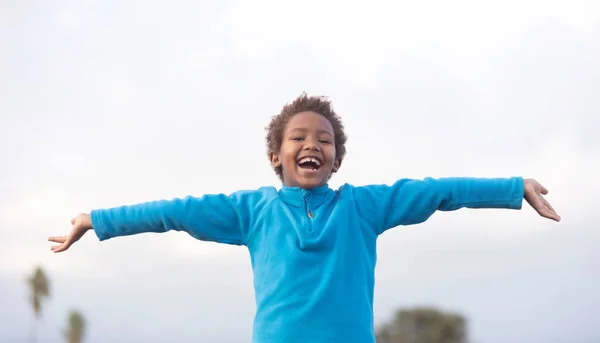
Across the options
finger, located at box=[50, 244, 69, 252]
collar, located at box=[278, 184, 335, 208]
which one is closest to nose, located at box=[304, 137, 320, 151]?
collar, located at box=[278, 184, 335, 208]

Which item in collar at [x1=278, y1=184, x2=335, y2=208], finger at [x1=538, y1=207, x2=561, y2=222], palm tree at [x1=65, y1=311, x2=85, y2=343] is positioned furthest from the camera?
palm tree at [x1=65, y1=311, x2=85, y2=343]

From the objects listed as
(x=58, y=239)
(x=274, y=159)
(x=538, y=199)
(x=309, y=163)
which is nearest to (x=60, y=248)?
(x=58, y=239)

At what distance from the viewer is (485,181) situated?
404 cm

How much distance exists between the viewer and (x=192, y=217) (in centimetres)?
400

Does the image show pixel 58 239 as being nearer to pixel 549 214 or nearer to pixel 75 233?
pixel 75 233

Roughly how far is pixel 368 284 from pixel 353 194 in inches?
18.9

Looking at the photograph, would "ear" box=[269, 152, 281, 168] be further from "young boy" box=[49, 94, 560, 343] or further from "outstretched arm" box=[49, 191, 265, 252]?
"outstretched arm" box=[49, 191, 265, 252]

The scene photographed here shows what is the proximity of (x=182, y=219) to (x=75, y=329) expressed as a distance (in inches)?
707

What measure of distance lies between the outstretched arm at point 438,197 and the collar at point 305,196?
0.18 meters

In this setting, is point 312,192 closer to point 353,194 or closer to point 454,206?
point 353,194

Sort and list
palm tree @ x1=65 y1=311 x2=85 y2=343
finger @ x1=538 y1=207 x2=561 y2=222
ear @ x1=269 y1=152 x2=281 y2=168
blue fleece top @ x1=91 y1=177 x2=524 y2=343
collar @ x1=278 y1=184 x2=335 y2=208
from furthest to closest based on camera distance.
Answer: palm tree @ x1=65 y1=311 x2=85 y2=343 < ear @ x1=269 y1=152 x2=281 y2=168 < collar @ x1=278 y1=184 x2=335 y2=208 < finger @ x1=538 y1=207 x2=561 y2=222 < blue fleece top @ x1=91 y1=177 x2=524 y2=343

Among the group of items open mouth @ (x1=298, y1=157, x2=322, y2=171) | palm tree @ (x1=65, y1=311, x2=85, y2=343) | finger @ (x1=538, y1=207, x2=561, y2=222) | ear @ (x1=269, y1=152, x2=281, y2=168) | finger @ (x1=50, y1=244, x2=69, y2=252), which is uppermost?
ear @ (x1=269, y1=152, x2=281, y2=168)

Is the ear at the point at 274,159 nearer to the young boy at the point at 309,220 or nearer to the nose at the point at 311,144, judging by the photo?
the young boy at the point at 309,220

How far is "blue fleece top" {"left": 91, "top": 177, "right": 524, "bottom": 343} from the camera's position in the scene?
3691mm
